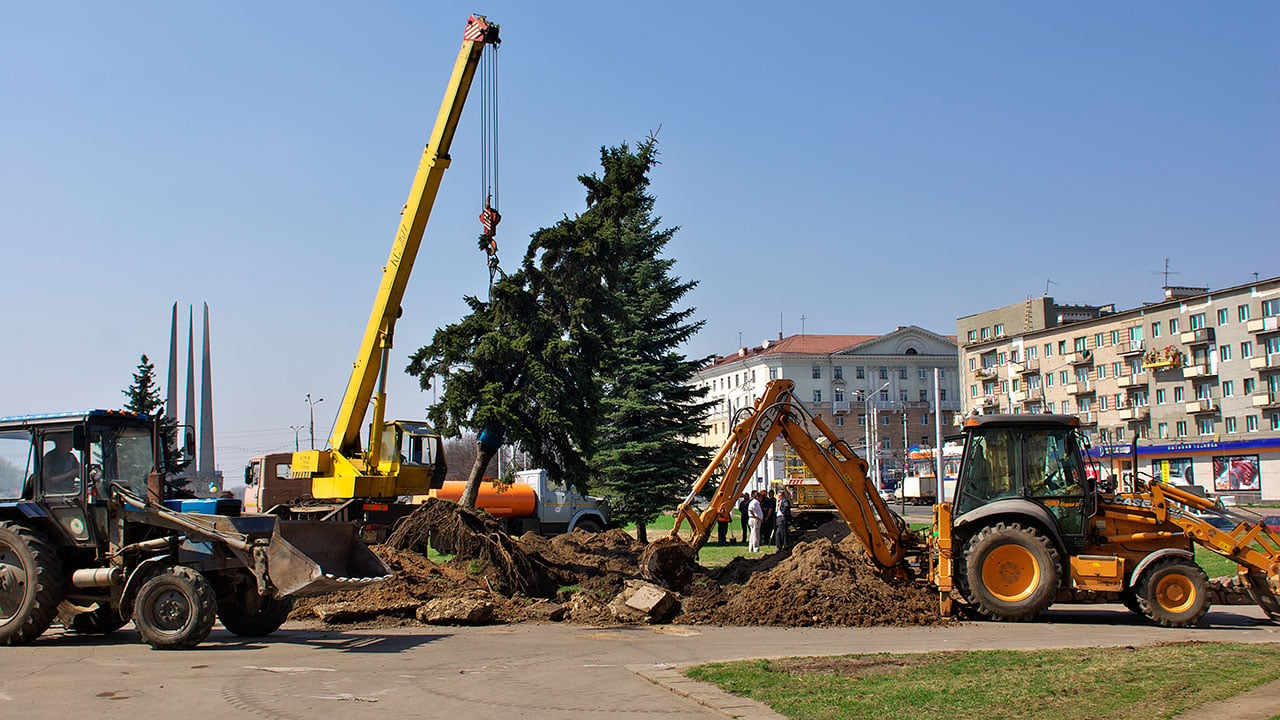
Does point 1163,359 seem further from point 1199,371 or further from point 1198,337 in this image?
point 1198,337

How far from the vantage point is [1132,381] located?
78062 millimetres

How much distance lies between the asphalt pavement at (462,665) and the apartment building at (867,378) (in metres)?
94.2

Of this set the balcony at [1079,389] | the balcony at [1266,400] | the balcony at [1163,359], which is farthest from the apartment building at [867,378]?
the balcony at [1266,400]

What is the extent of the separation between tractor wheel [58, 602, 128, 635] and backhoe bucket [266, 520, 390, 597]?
8.22 ft

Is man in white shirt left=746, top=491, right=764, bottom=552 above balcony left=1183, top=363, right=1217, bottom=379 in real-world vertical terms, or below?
below

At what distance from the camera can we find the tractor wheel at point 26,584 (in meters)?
12.6

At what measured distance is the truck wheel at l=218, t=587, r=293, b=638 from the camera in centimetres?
1368

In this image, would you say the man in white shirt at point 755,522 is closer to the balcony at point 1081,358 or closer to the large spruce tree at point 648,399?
the large spruce tree at point 648,399

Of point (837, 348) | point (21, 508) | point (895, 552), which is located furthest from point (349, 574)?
point (837, 348)

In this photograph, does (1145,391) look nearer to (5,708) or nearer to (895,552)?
(895,552)

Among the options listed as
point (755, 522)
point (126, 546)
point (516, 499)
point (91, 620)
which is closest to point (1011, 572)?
point (126, 546)

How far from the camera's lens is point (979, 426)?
15.5 meters

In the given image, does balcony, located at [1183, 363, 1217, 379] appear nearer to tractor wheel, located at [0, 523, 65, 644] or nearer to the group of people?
the group of people

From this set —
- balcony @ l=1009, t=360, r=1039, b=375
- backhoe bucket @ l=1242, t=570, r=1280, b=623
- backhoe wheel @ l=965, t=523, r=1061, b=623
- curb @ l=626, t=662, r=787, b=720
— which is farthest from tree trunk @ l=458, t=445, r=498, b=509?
balcony @ l=1009, t=360, r=1039, b=375
